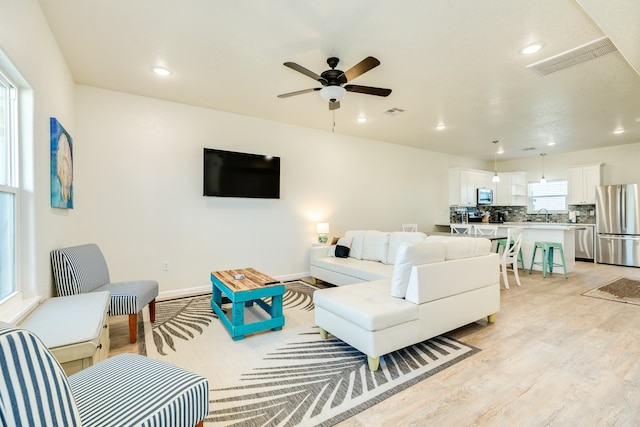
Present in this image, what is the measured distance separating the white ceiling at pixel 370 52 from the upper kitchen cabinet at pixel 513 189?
3.37 meters

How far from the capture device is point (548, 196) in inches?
314

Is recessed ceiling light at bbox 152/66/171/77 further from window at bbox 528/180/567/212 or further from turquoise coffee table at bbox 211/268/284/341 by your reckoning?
window at bbox 528/180/567/212

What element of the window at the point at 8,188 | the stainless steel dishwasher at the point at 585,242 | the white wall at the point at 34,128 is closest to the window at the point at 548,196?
the stainless steel dishwasher at the point at 585,242

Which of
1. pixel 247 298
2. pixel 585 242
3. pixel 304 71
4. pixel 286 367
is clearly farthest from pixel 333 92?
pixel 585 242

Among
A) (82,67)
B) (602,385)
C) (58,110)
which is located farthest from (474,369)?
(82,67)

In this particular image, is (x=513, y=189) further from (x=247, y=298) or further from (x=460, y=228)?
(x=247, y=298)

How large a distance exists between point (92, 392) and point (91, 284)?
78.5 inches

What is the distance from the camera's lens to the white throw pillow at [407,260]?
253cm

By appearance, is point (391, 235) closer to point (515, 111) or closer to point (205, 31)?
point (515, 111)

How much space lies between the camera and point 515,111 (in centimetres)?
452

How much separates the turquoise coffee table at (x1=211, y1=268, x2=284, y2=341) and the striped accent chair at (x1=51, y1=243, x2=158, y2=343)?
0.73m

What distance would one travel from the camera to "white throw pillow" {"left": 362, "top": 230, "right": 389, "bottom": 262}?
4407 millimetres

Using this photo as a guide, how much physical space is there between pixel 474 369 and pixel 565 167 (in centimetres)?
770

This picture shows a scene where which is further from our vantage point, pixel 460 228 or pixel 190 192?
pixel 460 228
